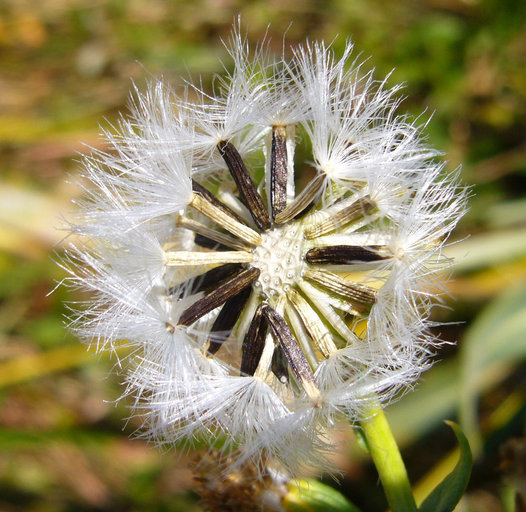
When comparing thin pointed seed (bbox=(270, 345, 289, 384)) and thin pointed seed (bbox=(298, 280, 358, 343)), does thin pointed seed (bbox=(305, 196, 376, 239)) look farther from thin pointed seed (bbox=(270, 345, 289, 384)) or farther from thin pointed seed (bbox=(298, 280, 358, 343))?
thin pointed seed (bbox=(270, 345, 289, 384))

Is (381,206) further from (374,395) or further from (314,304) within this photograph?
(374,395)

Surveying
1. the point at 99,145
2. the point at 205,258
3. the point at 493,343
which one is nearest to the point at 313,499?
the point at 205,258

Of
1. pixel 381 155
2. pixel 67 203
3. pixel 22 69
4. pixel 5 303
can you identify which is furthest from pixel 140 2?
pixel 381 155

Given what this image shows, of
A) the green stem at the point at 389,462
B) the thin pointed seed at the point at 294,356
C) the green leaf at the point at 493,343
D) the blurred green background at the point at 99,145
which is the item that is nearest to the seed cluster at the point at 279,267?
the thin pointed seed at the point at 294,356

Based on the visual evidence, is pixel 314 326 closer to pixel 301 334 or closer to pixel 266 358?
pixel 301 334

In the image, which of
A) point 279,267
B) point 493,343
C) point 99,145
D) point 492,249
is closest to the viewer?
point 279,267
